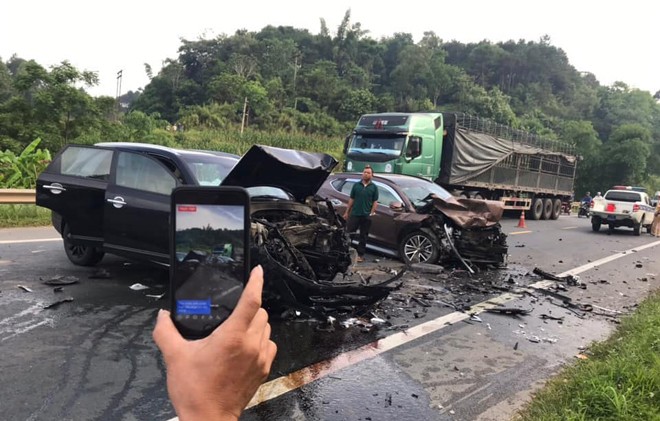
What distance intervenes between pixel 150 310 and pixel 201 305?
4.27m

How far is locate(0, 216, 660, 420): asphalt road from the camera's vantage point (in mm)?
3395

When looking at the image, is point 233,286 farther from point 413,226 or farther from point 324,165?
point 413,226

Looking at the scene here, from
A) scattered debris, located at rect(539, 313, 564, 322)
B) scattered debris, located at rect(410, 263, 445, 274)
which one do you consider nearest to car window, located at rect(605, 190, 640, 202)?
scattered debris, located at rect(410, 263, 445, 274)

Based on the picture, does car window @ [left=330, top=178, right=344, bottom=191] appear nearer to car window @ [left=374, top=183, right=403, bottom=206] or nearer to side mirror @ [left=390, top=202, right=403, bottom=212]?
car window @ [left=374, top=183, right=403, bottom=206]

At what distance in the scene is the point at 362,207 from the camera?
893cm

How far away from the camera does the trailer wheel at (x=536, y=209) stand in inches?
882

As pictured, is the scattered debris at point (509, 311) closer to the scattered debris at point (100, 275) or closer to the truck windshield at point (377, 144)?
the scattered debris at point (100, 275)

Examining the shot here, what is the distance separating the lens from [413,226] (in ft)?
28.8

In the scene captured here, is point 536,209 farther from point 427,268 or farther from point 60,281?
point 60,281

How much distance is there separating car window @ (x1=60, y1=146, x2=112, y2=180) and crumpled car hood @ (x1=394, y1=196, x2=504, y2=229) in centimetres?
501

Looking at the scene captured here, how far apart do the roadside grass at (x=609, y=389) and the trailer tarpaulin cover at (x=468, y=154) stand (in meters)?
12.7

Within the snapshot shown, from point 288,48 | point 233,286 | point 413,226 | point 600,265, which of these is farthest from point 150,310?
point 288,48

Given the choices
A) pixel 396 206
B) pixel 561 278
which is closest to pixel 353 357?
pixel 396 206

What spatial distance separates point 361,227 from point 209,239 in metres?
7.76
